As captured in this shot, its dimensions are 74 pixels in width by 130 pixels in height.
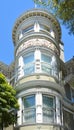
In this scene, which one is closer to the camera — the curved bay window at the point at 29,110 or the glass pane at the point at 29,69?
the curved bay window at the point at 29,110

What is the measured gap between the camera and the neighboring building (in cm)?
2023

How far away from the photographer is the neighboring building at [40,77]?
2023cm

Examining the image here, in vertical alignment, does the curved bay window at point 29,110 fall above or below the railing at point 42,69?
below

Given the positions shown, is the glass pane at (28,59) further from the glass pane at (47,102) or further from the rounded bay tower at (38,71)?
the glass pane at (47,102)

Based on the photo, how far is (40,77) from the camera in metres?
21.8

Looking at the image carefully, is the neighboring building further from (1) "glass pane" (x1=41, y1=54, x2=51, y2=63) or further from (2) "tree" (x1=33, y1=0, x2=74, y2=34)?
(2) "tree" (x1=33, y1=0, x2=74, y2=34)

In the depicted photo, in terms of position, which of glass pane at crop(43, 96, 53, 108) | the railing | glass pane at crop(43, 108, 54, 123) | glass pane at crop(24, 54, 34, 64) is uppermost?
glass pane at crop(24, 54, 34, 64)

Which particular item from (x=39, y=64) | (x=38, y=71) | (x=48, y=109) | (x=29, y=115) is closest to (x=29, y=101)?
(x=29, y=115)

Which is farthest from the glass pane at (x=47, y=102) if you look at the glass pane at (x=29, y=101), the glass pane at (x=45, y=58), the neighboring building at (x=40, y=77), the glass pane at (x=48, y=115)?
the glass pane at (x=45, y=58)

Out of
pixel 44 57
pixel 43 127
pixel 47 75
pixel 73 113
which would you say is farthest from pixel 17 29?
pixel 43 127

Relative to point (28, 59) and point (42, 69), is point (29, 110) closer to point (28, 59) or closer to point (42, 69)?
point (42, 69)

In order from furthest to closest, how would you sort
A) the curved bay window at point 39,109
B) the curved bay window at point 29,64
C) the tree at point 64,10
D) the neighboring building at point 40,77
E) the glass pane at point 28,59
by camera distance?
the glass pane at point 28,59, the curved bay window at point 29,64, the neighboring building at point 40,77, the curved bay window at point 39,109, the tree at point 64,10

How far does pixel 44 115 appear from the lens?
65.9ft

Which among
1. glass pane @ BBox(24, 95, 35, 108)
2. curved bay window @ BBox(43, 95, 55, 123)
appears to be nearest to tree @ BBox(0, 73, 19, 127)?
glass pane @ BBox(24, 95, 35, 108)
